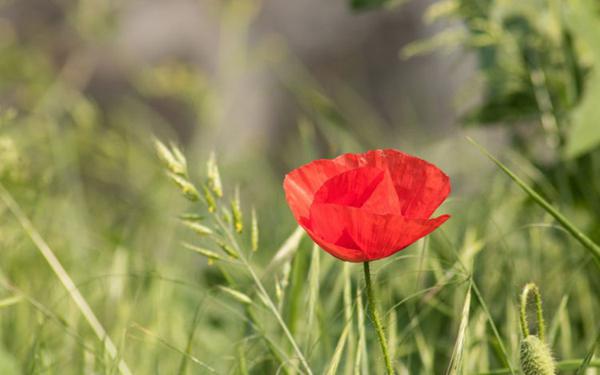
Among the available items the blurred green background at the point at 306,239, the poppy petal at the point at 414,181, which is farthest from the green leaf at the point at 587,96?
the poppy petal at the point at 414,181

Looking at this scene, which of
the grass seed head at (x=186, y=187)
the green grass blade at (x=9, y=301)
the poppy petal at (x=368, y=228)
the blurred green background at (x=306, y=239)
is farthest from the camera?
the blurred green background at (x=306, y=239)

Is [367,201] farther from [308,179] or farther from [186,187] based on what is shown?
[186,187]

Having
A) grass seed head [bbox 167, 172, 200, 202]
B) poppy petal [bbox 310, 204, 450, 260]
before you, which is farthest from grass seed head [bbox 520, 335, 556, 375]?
grass seed head [bbox 167, 172, 200, 202]

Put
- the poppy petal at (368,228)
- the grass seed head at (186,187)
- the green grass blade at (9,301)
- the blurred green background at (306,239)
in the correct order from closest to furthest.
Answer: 1. the poppy petal at (368,228)
2. the grass seed head at (186,187)
3. the green grass blade at (9,301)
4. the blurred green background at (306,239)

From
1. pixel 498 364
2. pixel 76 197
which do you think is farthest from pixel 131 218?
pixel 498 364

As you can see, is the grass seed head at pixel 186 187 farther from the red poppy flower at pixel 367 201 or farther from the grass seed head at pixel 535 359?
the grass seed head at pixel 535 359

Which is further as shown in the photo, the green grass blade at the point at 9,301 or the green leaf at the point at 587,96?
the green leaf at the point at 587,96

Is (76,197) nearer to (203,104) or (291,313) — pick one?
(203,104)
